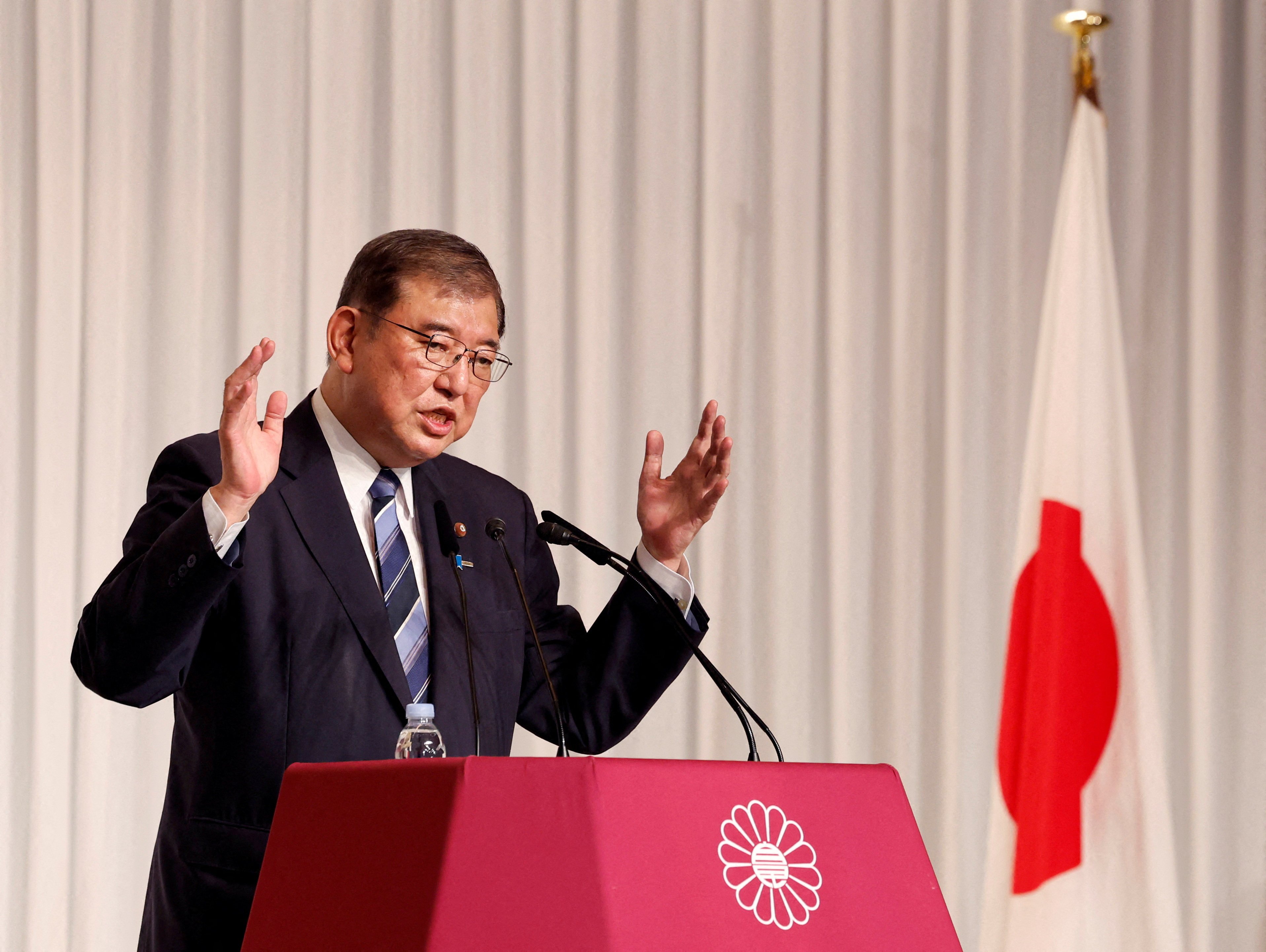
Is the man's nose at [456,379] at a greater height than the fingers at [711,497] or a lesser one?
greater

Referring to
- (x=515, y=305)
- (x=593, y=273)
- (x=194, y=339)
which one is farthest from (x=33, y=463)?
(x=593, y=273)

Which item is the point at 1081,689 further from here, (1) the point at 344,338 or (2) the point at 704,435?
(1) the point at 344,338

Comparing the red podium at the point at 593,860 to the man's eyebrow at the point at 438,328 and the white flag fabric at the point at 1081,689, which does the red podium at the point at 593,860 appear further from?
the white flag fabric at the point at 1081,689

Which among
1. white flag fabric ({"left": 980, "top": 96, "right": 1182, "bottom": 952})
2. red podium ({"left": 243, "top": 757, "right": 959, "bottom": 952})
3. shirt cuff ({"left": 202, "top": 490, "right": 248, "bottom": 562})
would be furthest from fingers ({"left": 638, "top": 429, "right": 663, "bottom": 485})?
white flag fabric ({"left": 980, "top": 96, "right": 1182, "bottom": 952})

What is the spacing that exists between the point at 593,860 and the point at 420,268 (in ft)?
4.14

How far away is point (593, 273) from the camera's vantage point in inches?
146

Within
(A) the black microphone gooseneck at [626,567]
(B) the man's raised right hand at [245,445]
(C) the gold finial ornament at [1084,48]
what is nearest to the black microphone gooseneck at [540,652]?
(A) the black microphone gooseneck at [626,567]

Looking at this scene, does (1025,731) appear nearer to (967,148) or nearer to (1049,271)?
(1049,271)

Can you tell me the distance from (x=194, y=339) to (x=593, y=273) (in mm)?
1104

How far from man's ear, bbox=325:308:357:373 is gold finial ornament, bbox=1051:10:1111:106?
255cm

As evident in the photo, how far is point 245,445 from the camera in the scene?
1602 millimetres

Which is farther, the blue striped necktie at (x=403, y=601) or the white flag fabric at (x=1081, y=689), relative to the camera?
the white flag fabric at (x=1081, y=689)

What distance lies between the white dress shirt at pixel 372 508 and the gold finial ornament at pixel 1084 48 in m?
2.52

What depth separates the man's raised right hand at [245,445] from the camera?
5.18 feet
